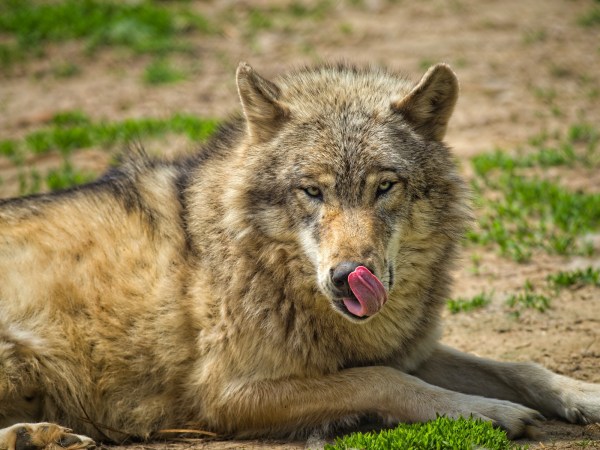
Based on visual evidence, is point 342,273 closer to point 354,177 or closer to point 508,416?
point 354,177

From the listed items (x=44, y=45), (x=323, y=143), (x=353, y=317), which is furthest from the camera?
(x=44, y=45)

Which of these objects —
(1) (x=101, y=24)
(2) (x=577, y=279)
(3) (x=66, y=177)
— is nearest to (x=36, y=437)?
Result: (2) (x=577, y=279)

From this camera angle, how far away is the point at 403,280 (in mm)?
4582

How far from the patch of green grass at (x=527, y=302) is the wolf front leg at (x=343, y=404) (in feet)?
4.97

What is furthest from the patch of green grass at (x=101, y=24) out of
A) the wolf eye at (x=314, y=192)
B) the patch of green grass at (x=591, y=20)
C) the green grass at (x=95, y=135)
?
the wolf eye at (x=314, y=192)

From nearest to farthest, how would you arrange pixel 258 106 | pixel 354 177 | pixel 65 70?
pixel 354 177, pixel 258 106, pixel 65 70

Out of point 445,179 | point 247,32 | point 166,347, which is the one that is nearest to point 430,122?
point 445,179

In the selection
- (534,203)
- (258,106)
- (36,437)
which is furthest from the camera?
(534,203)

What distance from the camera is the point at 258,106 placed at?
465cm

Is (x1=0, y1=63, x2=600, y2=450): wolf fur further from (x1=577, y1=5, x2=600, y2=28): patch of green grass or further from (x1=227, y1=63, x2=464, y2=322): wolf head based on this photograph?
(x1=577, y1=5, x2=600, y2=28): patch of green grass

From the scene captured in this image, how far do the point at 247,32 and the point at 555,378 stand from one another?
9.65 meters

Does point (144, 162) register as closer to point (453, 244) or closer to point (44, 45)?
point (453, 244)

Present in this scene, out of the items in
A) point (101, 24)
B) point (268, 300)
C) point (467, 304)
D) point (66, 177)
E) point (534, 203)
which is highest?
point (101, 24)

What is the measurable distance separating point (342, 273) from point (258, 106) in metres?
1.22
